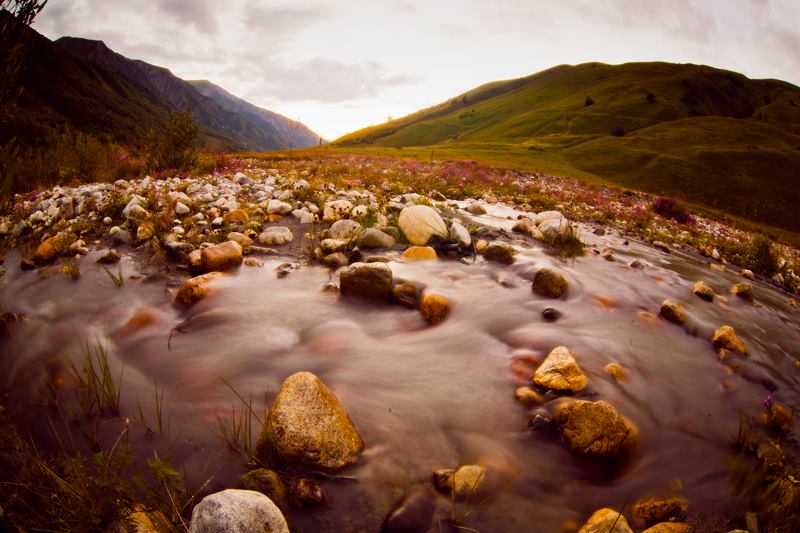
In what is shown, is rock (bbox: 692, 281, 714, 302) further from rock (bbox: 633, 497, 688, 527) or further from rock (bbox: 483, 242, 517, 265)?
rock (bbox: 633, 497, 688, 527)

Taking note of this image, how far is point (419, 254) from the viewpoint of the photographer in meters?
7.24

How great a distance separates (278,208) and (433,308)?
230 inches

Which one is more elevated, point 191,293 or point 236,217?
point 236,217

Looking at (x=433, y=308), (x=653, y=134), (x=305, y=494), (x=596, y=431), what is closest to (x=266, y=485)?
(x=305, y=494)

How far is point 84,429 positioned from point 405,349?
3.09 m

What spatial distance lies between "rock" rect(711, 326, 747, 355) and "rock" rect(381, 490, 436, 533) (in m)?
4.65

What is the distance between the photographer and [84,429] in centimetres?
300

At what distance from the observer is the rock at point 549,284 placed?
6.02 metres

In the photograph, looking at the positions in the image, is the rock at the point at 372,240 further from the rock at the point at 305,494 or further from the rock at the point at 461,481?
→ the rock at the point at 305,494

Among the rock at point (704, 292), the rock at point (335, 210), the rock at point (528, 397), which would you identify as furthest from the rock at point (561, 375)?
the rock at point (335, 210)

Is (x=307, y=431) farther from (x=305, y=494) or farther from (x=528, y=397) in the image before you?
(x=528, y=397)

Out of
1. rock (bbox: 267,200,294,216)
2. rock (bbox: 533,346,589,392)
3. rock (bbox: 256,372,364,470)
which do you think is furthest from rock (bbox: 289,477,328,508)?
rock (bbox: 267,200,294,216)

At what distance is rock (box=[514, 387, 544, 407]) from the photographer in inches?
138

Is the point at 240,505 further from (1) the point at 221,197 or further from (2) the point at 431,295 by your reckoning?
(1) the point at 221,197
